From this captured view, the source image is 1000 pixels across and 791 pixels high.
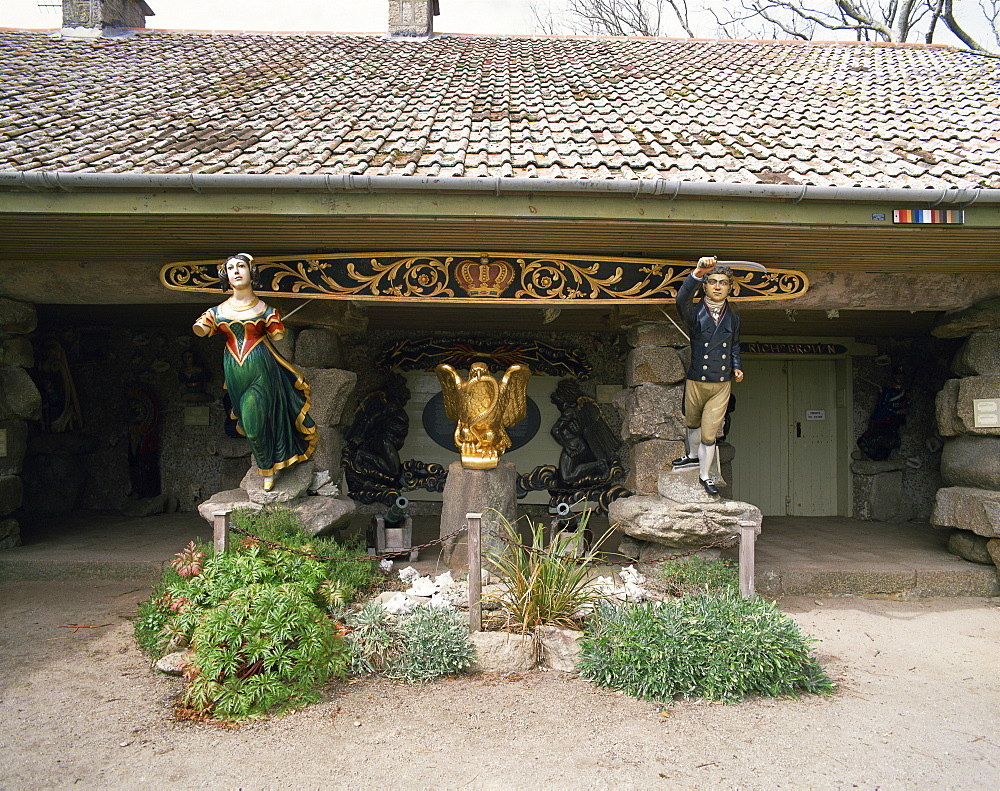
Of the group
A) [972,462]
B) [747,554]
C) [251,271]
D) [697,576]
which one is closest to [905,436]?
[972,462]

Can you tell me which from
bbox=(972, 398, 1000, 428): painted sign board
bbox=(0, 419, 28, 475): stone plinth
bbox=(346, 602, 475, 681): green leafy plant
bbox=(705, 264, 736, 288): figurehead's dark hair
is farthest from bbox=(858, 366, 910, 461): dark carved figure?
bbox=(0, 419, 28, 475): stone plinth

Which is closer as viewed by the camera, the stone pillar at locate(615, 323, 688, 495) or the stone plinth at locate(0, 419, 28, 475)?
the stone pillar at locate(615, 323, 688, 495)

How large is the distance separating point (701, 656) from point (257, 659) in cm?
206

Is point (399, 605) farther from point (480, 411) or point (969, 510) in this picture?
point (969, 510)

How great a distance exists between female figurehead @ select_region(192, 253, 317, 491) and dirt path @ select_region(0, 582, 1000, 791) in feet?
4.58

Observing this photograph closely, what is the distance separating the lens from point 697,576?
13.9 ft

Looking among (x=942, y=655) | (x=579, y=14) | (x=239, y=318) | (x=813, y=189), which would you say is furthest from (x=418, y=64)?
(x=579, y=14)

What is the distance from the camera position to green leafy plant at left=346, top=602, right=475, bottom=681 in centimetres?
329

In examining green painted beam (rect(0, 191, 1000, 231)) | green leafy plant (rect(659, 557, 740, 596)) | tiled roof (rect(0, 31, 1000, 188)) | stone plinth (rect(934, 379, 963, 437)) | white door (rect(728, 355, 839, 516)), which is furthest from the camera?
white door (rect(728, 355, 839, 516))

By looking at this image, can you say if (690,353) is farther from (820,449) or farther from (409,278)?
(820,449)

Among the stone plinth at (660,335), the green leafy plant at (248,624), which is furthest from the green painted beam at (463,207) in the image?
the green leafy plant at (248,624)

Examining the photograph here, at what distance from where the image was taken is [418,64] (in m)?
6.66

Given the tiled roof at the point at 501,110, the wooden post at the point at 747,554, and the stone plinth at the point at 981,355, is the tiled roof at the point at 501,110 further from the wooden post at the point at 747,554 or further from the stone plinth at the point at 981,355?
the wooden post at the point at 747,554

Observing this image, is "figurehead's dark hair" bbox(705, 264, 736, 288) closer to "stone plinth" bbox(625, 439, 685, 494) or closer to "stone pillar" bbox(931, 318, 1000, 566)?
"stone plinth" bbox(625, 439, 685, 494)
